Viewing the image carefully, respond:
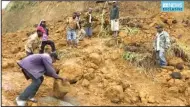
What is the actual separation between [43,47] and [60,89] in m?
2.69

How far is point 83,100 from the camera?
9.36 metres

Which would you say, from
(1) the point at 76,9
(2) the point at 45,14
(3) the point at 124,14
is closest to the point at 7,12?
(2) the point at 45,14

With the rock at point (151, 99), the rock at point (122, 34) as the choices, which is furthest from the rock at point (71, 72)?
the rock at point (122, 34)

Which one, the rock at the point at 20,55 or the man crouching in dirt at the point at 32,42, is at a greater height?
the man crouching in dirt at the point at 32,42

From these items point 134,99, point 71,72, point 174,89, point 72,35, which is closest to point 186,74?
point 174,89

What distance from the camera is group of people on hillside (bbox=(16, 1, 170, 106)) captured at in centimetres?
836

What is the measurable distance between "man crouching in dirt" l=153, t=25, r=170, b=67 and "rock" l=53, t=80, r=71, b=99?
3.21 m

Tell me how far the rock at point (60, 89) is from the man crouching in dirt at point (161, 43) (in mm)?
3209

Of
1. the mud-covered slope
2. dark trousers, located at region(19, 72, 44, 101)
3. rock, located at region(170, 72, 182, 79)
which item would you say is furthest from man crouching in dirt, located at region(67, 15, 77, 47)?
dark trousers, located at region(19, 72, 44, 101)

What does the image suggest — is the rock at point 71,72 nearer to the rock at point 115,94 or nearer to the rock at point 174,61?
the rock at point 115,94

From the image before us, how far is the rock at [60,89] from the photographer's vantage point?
347 inches

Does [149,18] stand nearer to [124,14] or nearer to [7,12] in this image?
[124,14]

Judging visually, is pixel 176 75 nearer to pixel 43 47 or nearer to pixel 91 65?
pixel 91 65

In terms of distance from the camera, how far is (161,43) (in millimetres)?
11086
